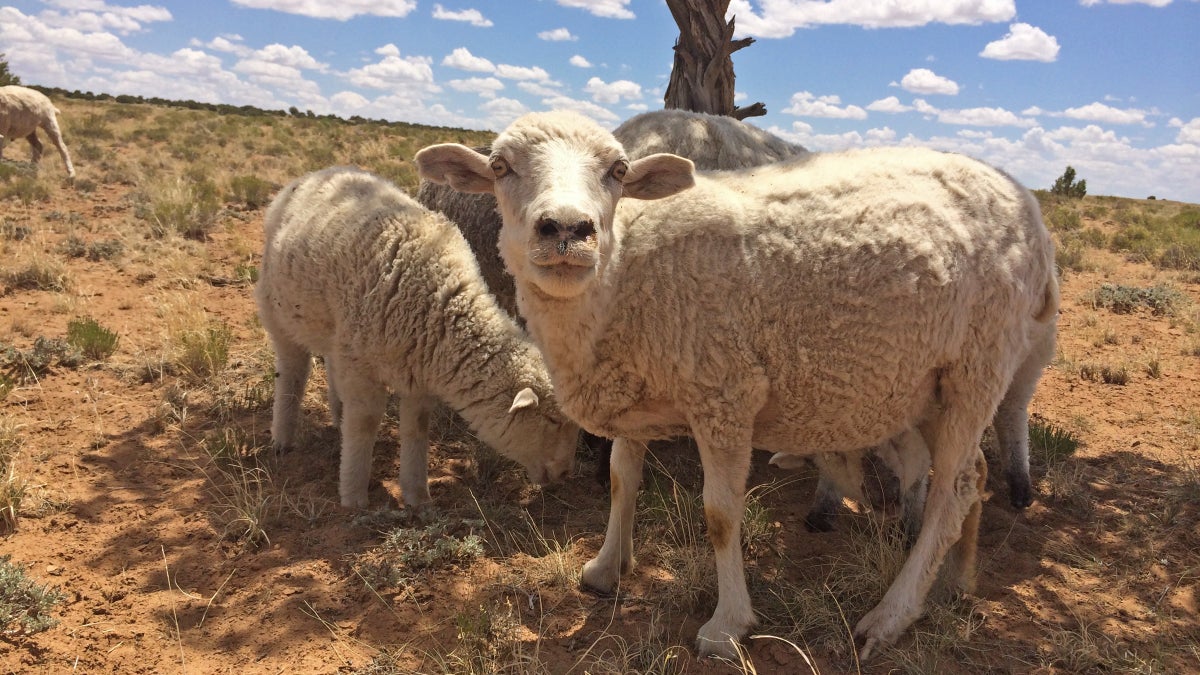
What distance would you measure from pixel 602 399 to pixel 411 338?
1810 mm

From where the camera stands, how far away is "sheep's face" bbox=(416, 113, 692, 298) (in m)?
2.76

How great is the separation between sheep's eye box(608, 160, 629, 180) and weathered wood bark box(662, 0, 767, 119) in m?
4.25

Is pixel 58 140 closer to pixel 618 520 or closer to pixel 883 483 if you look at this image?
pixel 618 520

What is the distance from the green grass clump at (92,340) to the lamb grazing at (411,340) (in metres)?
2.57

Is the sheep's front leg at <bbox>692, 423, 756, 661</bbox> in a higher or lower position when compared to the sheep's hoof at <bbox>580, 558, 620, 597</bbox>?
higher

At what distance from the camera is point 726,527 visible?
3.42 meters

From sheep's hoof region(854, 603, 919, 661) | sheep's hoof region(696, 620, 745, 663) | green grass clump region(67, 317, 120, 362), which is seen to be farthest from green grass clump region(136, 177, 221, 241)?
sheep's hoof region(854, 603, 919, 661)

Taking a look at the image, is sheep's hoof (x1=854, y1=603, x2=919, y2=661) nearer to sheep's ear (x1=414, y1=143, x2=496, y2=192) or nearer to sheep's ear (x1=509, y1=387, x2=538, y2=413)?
sheep's ear (x1=509, y1=387, x2=538, y2=413)

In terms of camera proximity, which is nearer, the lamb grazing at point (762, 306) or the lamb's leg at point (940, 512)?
the lamb grazing at point (762, 306)

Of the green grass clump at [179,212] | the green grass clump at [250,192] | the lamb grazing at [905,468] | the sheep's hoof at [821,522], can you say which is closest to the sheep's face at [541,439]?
the lamb grazing at [905,468]

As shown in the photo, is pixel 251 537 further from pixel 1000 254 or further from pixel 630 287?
pixel 1000 254

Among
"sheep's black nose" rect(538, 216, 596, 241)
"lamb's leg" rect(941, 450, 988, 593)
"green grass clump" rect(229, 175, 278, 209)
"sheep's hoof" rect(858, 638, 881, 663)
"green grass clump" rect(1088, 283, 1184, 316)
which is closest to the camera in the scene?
"sheep's black nose" rect(538, 216, 596, 241)

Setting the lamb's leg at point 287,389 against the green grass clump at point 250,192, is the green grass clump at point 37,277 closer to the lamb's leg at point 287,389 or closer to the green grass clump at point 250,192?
the lamb's leg at point 287,389

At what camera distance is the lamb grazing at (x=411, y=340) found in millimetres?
4762
